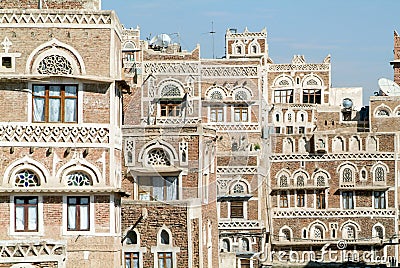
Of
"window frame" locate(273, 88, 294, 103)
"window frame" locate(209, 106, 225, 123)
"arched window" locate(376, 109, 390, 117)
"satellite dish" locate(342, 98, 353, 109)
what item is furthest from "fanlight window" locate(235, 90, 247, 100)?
"satellite dish" locate(342, 98, 353, 109)

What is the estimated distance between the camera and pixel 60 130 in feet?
104

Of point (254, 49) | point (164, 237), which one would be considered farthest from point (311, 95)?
point (164, 237)

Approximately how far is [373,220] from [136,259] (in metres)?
30.3

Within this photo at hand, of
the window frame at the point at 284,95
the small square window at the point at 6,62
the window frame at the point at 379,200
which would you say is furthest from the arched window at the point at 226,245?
the window frame at the point at 284,95

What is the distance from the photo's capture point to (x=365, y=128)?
74875 mm

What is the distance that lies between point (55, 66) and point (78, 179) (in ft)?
10.9

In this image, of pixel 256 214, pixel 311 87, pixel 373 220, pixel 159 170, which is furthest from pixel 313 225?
pixel 159 170

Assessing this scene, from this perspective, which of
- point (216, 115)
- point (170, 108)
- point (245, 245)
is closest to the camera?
point (170, 108)

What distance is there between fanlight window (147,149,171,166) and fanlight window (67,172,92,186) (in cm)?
745

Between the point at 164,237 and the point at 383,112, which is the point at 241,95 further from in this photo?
the point at 164,237

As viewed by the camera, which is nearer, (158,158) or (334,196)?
(158,158)

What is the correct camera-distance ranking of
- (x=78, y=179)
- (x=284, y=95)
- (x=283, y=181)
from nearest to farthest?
(x=78, y=179)
(x=283, y=181)
(x=284, y=95)

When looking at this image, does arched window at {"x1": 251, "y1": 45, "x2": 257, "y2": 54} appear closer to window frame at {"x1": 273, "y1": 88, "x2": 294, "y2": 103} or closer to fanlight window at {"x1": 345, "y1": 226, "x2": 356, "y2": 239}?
window frame at {"x1": 273, "y1": 88, "x2": 294, "y2": 103}

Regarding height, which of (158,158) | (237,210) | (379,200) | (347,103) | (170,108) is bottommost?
(237,210)
